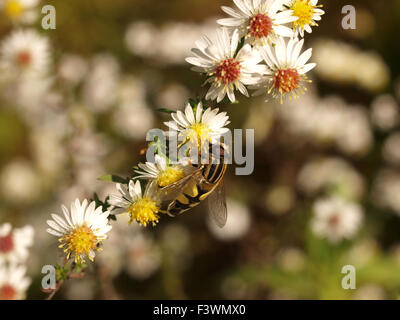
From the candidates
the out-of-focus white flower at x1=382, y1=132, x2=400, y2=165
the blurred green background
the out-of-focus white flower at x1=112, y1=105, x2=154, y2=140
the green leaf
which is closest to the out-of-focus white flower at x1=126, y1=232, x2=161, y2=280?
the blurred green background

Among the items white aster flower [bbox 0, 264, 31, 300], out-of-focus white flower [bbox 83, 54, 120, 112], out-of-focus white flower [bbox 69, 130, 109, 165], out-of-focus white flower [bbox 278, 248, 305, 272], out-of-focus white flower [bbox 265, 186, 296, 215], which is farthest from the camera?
out-of-focus white flower [bbox 265, 186, 296, 215]

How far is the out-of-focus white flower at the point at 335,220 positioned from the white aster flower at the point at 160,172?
5.76ft

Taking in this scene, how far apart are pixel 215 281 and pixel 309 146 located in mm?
1396

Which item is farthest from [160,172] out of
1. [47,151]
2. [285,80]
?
[47,151]

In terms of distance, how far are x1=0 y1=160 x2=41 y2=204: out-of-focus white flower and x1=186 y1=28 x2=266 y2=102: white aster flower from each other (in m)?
2.61

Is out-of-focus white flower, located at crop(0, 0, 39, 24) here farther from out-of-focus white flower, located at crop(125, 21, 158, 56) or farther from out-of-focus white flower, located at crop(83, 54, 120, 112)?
out-of-focus white flower, located at crop(125, 21, 158, 56)

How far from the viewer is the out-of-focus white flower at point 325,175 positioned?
11.6 ft

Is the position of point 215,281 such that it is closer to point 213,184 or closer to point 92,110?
point 92,110

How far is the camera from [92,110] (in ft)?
10.9

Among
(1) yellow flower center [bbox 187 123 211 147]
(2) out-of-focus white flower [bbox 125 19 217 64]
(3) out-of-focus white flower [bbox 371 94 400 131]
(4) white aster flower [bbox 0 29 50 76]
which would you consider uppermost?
(2) out-of-focus white flower [bbox 125 19 217 64]

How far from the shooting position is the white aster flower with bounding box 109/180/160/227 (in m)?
1.58

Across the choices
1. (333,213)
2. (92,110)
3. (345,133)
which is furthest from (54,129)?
(345,133)

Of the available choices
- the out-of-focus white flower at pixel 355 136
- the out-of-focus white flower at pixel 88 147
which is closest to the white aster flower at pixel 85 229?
the out-of-focus white flower at pixel 88 147

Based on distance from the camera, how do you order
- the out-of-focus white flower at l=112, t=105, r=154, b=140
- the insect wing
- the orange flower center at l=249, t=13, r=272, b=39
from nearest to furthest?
the orange flower center at l=249, t=13, r=272, b=39 < the insect wing < the out-of-focus white flower at l=112, t=105, r=154, b=140
